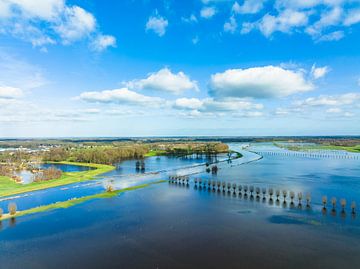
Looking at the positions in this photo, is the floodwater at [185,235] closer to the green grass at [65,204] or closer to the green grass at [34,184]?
the green grass at [65,204]

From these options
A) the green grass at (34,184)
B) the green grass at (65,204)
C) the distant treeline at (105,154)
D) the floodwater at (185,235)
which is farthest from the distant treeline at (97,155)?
the floodwater at (185,235)

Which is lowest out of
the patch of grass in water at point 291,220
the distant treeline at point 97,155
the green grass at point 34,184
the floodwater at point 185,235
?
the floodwater at point 185,235

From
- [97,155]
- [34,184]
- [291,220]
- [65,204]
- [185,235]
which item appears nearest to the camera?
[185,235]

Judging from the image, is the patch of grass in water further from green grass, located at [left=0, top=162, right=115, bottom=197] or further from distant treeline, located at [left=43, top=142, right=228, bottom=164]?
distant treeline, located at [left=43, top=142, right=228, bottom=164]

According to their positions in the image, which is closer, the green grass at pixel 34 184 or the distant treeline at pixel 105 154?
the green grass at pixel 34 184

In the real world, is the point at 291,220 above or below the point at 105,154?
below

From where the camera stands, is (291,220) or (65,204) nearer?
(291,220)

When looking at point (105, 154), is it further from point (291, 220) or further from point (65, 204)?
point (291, 220)

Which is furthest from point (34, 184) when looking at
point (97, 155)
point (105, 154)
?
point (105, 154)
